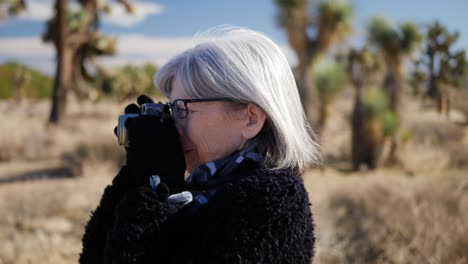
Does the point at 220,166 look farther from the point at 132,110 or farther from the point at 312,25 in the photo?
the point at 312,25

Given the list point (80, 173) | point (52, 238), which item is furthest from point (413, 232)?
point (80, 173)

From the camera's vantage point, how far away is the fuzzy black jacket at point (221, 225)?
1539 millimetres

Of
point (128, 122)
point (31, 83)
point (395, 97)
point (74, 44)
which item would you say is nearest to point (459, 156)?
point (395, 97)

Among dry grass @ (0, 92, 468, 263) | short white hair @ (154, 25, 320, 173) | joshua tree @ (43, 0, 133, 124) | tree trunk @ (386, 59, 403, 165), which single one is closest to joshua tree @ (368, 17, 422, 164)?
tree trunk @ (386, 59, 403, 165)

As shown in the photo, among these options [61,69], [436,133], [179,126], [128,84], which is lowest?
[436,133]

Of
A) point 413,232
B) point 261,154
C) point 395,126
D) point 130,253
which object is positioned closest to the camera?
point 130,253

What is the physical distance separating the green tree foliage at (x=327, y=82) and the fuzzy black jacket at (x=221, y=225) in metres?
15.1

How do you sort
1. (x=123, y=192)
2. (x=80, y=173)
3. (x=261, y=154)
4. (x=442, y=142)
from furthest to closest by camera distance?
(x=442, y=142) → (x=80, y=173) → (x=123, y=192) → (x=261, y=154)

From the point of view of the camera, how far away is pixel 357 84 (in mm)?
15883

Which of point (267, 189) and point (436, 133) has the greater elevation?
point (267, 189)

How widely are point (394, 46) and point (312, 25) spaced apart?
3.04m

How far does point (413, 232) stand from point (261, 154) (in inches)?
144

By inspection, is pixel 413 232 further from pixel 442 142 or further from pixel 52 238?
pixel 442 142

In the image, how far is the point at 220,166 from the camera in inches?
68.0
